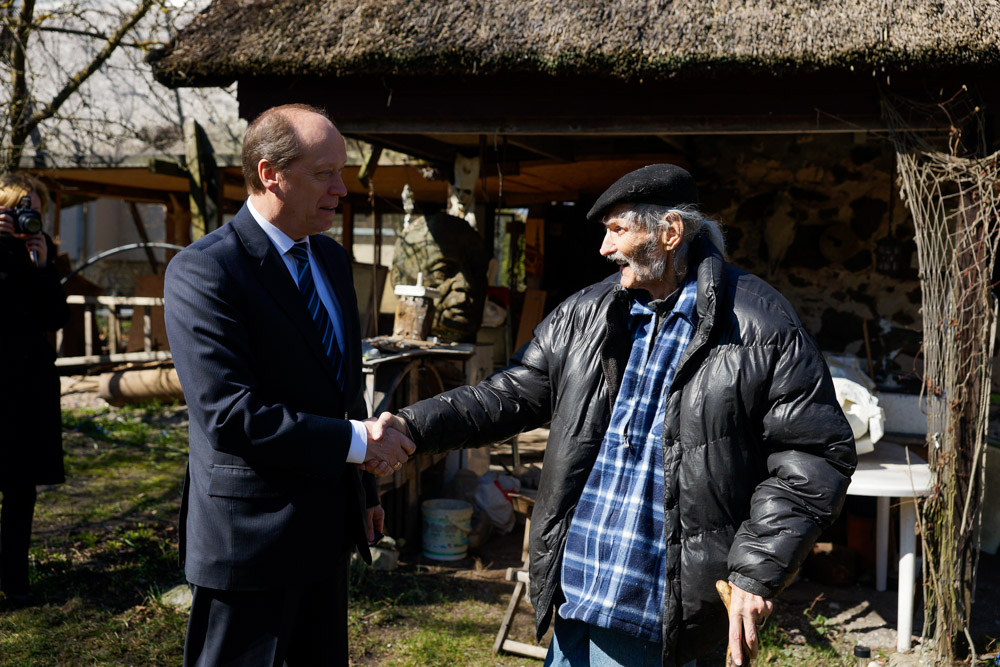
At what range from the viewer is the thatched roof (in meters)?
3.99

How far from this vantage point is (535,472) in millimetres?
6094

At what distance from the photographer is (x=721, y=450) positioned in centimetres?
196

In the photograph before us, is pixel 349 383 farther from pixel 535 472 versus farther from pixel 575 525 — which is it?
pixel 535 472

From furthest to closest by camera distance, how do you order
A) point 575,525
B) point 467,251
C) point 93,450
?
point 93,450, point 467,251, point 575,525

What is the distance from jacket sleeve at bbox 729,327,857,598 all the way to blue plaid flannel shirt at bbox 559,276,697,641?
0.22 metres

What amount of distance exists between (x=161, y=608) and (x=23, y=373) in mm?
1246

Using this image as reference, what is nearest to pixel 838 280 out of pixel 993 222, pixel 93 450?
pixel 993 222

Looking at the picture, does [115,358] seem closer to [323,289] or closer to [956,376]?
[323,289]

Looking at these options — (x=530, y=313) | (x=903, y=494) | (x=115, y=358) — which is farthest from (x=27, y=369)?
(x=530, y=313)

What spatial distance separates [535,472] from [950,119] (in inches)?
139

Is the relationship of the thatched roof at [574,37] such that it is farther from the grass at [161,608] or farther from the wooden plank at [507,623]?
the grass at [161,608]

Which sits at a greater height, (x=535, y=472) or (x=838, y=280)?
(x=838, y=280)

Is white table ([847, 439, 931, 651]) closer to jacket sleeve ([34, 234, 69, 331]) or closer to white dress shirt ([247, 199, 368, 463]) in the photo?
white dress shirt ([247, 199, 368, 463])

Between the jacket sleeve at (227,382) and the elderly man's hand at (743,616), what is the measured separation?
950mm
